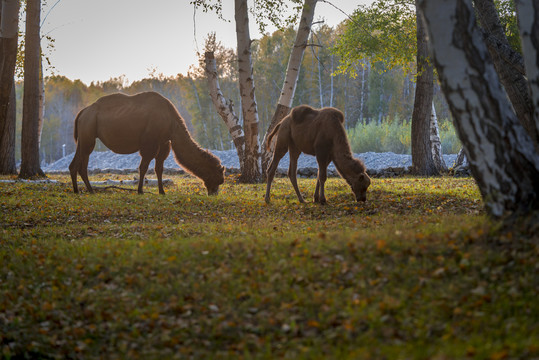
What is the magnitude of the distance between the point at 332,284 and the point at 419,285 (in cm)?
86

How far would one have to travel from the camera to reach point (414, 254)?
216 inches

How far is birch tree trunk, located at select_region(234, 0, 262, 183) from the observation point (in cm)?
1720

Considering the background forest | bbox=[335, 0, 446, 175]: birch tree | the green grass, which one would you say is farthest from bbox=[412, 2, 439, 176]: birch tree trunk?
the background forest

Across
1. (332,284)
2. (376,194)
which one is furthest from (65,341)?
(376,194)

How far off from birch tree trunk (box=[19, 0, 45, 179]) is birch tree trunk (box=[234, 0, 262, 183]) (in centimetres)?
718

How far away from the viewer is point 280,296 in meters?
5.17

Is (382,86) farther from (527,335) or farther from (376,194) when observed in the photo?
(527,335)

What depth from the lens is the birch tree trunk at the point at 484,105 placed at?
18.0 ft

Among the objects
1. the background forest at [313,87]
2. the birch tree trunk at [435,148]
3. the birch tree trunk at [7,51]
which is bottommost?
the birch tree trunk at [435,148]

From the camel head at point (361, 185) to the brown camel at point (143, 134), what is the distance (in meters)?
4.48

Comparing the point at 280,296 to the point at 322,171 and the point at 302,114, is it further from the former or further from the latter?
the point at 302,114

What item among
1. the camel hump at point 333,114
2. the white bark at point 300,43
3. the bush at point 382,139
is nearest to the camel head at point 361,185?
the camel hump at point 333,114

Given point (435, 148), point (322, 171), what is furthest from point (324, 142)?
point (435, 148)

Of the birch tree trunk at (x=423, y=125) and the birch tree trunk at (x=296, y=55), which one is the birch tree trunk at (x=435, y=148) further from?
the birch tree trunk at (x=296, y=55)
